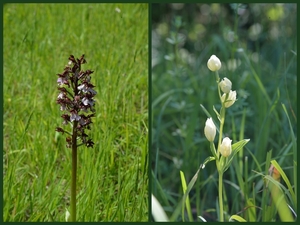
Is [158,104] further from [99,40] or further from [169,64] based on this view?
[99,40]

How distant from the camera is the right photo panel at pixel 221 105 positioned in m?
1.66

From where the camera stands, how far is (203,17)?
2.95 m

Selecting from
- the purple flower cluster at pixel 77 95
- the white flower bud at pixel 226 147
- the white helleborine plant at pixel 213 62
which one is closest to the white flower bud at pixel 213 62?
the white helleborine plant at pixel 213 62

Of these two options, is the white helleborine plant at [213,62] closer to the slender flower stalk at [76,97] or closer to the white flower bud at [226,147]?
the white flower bud at [226,147]

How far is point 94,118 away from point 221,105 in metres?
0.70

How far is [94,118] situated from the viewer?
5.02ft

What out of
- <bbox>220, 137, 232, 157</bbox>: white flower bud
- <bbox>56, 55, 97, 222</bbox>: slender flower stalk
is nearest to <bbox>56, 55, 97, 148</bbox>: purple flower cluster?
<bbox>56, 55, 97, 222</bbox>: slender flower stalk

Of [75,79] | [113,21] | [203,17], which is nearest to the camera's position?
[75,79]

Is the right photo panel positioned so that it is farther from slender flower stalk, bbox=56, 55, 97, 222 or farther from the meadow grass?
slender flower stalk, bbox=56, 55, 97, 222

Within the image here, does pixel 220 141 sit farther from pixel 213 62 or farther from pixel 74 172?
pixel 74 172

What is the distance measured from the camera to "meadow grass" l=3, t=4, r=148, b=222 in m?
1.42

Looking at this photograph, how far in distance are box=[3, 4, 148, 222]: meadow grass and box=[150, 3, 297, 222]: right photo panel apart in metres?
0.14

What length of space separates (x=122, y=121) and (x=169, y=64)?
3.62 feet

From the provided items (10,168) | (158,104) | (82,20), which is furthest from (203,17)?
(10,168)
